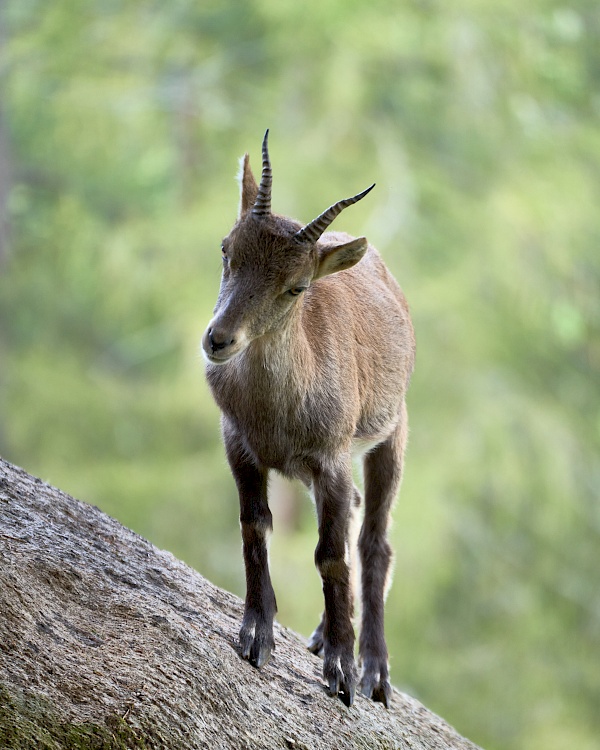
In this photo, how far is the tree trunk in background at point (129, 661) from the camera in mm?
4477

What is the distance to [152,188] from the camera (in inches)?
876

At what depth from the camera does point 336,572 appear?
5.58 meters

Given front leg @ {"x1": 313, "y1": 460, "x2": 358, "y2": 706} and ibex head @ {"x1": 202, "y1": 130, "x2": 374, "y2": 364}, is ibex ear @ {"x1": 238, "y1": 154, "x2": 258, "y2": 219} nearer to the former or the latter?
ibex head @ {"x1": 202, "y1": 130, "x2": 374, "y2": 364}

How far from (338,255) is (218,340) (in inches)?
30.5

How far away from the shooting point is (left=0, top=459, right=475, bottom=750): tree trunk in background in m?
4.48

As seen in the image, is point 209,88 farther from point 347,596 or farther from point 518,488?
point 347,596

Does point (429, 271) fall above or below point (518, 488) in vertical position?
above

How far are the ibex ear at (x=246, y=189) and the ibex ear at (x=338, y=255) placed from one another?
37 cm

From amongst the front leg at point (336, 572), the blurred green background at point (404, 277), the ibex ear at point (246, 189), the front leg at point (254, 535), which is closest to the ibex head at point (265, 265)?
the ibex ear at point (246, 189)

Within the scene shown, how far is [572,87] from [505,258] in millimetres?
4327

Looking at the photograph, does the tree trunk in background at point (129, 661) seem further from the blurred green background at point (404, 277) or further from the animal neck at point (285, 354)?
the blurred green background at point (404, 277)

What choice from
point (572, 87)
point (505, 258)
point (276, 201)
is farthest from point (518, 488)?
point (572, 87)

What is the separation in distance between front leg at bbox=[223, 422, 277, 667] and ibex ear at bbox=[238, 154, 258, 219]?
1.00 m

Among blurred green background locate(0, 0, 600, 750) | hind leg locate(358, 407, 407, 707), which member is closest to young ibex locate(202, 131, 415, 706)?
hind leg locate(358, 407, 407, 707)
